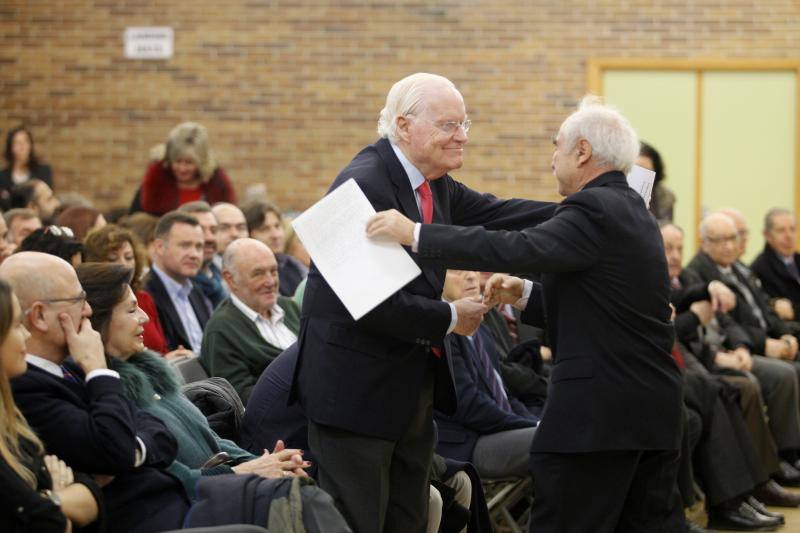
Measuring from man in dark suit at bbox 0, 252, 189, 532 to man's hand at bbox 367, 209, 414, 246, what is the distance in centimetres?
73

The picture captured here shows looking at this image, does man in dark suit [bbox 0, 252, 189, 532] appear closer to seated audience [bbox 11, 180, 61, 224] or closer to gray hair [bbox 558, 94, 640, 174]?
gray hair [bbox 558, 94, 640, 174]

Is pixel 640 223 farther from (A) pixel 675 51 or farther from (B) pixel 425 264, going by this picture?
(A) pixel 675 51

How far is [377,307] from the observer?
296 cm

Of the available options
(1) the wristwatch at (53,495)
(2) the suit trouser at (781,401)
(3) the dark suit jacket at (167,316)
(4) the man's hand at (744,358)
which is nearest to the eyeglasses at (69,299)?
(1) the wristwatch at (53,495)

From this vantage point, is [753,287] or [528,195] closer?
[753,287]

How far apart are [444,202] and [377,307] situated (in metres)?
0.56

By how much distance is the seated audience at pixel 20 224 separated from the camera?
6.54 metres

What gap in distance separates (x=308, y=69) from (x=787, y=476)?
19.0ft

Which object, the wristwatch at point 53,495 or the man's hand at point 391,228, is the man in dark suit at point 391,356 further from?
the wristwatch at point 53,495

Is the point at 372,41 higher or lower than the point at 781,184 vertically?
higher

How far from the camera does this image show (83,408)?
2.89 m

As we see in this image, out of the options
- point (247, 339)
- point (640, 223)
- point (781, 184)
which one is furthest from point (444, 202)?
point (781, 184)

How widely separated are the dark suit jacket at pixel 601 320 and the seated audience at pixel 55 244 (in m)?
2.54

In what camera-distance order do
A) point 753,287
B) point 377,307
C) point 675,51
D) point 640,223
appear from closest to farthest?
point 377,307
point 640,223
point 753,287
point 675,51
